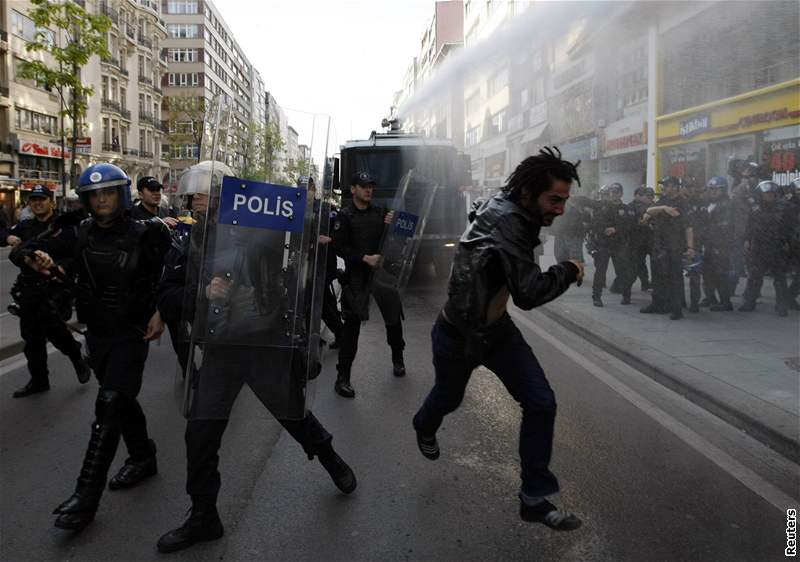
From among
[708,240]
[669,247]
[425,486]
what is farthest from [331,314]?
[708,240]

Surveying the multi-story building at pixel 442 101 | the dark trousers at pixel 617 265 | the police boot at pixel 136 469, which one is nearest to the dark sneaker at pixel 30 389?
the police boot at pixel 136 469

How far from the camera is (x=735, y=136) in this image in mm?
10406

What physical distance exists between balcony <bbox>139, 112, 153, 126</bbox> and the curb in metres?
55.2

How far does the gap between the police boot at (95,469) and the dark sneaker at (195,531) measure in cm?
42

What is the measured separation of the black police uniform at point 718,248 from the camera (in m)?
8.39

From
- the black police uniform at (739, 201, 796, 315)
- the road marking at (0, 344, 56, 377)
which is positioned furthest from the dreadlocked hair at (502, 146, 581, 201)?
the black police uniform at (739, 201, 796, 315)

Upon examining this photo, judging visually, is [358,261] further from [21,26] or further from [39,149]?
[21,26]

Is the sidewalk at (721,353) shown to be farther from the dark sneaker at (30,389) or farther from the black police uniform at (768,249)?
the dark sneaker at (30,389)

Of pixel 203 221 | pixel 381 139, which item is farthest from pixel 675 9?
pixel 381 139

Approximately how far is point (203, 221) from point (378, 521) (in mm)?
1497

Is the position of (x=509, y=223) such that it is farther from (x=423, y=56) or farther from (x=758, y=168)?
(x=423, y=56)

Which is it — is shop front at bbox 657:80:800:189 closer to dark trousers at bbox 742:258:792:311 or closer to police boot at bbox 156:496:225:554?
dark trousers at bbox 742:258:792:311

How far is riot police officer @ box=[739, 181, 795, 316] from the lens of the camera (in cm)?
788

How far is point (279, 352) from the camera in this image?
9.00 feet
